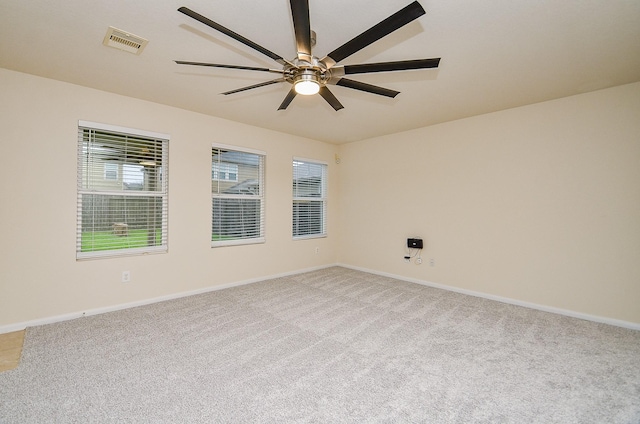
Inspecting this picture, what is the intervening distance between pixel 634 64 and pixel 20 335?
6156 mm

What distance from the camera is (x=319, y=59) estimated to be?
1.87 m

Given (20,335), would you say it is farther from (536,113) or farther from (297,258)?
(536,113)

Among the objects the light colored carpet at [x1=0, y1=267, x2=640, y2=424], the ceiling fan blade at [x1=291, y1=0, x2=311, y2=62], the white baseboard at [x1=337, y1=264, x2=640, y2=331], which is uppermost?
the ceiling fan blade at [x1=291, y1=0, x2=311, y2=62]

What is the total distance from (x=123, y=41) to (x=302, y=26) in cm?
168

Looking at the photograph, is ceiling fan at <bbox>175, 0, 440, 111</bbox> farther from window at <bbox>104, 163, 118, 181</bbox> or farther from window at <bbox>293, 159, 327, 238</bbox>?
window at <bbox>293, 159, 327, 238</bbox>

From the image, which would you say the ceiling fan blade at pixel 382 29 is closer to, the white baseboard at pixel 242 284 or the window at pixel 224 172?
the window at pixel 224 172

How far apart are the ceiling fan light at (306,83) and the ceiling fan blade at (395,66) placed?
22cm

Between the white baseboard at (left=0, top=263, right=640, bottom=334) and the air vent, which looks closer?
the air vent

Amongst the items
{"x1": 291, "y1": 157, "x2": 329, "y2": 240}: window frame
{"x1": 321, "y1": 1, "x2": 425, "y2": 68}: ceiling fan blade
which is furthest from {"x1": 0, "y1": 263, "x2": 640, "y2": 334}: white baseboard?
{"x1": 321, "y1": 1, "x2": 425, "y2": 68}: ceiling fan blade

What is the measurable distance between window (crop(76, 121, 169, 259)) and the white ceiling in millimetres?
563

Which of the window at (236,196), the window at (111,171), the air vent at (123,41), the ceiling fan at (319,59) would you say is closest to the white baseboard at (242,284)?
the window at (236,196)

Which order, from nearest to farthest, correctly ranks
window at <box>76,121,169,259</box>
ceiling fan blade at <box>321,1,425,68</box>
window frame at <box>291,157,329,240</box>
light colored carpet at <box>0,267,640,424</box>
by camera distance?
ceiling fan blade at <box>321,1,425,68</box> < light colored carpet at <box>0,267,640,424</box> < window at <box>76,121,169,259</box> < window frame at <box>291,157,329,240</box>

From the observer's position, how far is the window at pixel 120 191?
10.4ft

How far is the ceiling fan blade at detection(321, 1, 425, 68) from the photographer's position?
1309 millimetres
